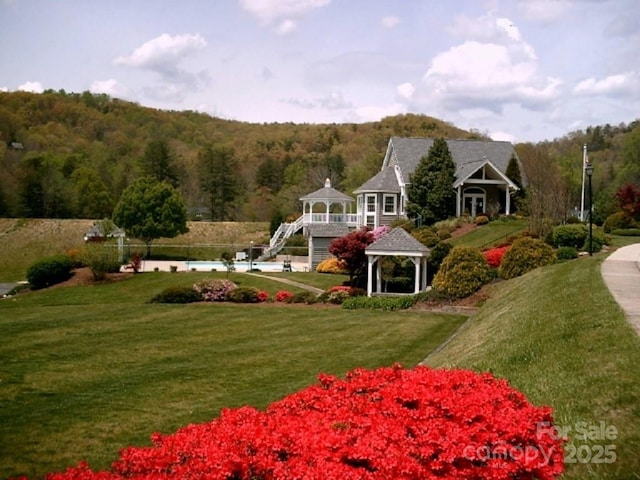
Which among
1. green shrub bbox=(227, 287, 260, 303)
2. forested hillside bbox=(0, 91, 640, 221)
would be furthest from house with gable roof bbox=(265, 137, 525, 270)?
green shrub bbox=(227, 287, 260, 303)

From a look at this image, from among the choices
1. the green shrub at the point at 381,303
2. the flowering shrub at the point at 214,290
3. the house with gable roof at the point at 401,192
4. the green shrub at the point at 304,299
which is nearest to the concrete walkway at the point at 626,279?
the green shrub at the point at 381,303

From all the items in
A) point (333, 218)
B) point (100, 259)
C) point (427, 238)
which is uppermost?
point (333, 218)

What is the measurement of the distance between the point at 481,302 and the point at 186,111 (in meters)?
111

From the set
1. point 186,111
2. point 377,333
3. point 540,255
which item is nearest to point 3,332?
point 377,333

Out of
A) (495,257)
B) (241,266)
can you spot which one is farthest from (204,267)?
(495,257)

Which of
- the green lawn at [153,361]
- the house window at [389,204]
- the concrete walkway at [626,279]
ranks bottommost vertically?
the green lawn at [153,361]

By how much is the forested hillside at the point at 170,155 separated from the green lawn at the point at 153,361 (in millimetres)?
41210

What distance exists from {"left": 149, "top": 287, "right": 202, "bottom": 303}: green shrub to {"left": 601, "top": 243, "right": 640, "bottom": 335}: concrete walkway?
15.6 metres

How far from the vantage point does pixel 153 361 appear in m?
14.5

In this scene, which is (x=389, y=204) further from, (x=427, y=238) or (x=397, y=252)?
(x=397, y=252)

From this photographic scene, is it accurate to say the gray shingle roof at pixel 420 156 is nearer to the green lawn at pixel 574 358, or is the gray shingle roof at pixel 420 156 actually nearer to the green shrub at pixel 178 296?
the green shrub at pixel 178 296

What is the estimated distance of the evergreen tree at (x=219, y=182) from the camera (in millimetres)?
68188

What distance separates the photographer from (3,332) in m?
17.8

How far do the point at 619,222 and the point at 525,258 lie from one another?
12.8m
